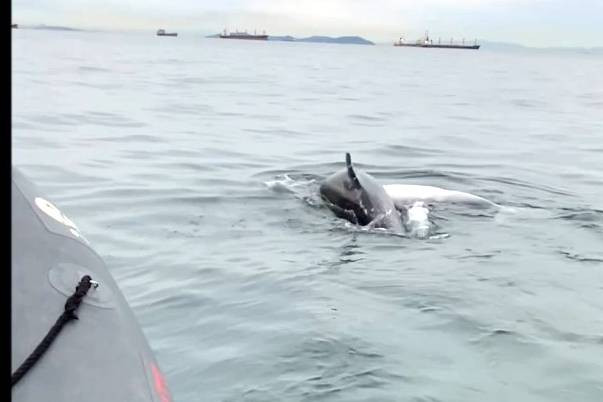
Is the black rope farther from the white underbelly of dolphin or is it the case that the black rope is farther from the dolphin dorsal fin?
the white underbelly of dolphin

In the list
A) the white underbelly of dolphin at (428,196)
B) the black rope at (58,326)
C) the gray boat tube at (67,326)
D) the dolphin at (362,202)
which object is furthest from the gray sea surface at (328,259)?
the black rope at (58,326)

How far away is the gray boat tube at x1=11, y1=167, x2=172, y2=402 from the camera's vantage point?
2369mm

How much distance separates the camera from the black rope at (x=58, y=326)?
2318 millimetres

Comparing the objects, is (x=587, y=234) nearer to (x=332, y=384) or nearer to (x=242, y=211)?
(x=242, y=211)

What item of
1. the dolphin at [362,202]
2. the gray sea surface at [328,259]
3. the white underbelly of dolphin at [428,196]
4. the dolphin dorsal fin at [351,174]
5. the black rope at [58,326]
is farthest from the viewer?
the white underbelly of dolphin at [428,196]

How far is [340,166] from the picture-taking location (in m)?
13.7

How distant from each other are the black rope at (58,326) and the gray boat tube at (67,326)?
0.02 metres

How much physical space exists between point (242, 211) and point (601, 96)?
3016cm

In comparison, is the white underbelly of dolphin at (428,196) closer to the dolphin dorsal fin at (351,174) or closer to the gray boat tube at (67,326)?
the dolphin dorsal fin at (351,174)

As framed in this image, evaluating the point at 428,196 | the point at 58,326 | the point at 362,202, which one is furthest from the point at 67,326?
the point at 428,196

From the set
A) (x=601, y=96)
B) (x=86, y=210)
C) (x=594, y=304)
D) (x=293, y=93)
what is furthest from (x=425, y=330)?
(x=601, y=96)

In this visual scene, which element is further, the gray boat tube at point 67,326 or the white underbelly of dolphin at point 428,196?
the white underbelly of dolphin at point 428,196

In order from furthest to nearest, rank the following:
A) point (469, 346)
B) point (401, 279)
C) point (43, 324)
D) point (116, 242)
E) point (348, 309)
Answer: point (116, 242)
point (401, 279)
point (348, 309)
point (469, 346)
point (43, 324)

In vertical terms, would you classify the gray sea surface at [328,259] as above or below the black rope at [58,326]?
below
